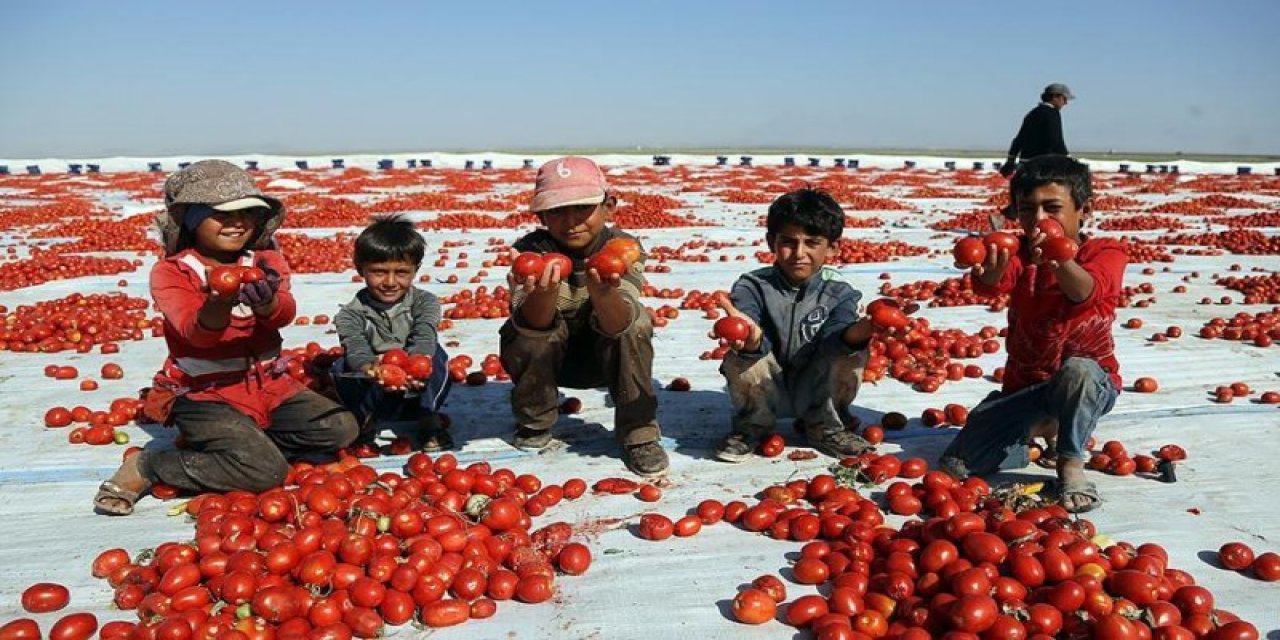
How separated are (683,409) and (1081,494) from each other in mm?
2165

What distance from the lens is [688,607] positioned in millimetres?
2625

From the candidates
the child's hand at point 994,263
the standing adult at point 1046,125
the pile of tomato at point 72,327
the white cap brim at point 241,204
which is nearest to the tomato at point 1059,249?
the child's hand at point 994,263

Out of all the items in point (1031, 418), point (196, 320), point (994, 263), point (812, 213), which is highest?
point (812, 213)

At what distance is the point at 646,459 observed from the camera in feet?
12.5

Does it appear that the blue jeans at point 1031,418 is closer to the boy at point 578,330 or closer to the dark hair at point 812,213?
the dark hair at point 812,213

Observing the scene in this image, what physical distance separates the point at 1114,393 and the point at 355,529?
3.03 meters

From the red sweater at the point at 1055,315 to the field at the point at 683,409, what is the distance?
1.70 feet

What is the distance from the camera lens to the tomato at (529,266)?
10.8 feet

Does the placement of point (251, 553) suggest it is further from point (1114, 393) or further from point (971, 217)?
point (971, 217)

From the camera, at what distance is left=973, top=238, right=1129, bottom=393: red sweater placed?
3.38 meters

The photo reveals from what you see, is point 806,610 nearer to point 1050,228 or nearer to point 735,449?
point 735,449

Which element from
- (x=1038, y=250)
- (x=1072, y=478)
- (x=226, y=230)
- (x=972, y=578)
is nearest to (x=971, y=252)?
(x=1038, y=250)

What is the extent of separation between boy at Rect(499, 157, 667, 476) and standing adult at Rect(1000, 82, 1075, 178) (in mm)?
8618

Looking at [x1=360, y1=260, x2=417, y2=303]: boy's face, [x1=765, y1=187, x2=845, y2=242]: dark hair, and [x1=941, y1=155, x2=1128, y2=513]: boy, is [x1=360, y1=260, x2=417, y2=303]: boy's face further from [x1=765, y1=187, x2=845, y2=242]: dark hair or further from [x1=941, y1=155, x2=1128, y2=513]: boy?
[x1=941, y1=155, x2=1128, y2=513]: boy
